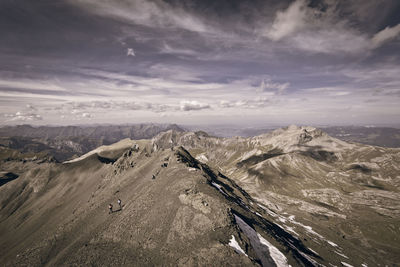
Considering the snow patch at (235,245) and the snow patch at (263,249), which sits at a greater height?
the snow patch at (235,245)

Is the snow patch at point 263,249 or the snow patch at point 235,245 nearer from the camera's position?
the snow patch at point 235,245

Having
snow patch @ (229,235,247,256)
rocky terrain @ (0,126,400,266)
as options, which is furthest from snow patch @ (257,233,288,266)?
snow patch @ (229,235,247,256)

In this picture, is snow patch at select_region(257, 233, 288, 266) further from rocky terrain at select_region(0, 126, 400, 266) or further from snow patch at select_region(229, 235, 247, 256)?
snow patch at select_region(229, 235, 247, 256)

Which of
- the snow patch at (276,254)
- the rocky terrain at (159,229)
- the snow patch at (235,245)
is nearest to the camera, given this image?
the snow patch at (235,245)

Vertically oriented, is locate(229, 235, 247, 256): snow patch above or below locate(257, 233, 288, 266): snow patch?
above

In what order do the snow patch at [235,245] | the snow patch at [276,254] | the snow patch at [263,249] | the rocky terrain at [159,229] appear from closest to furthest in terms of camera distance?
the snow patch at [235,245] < the rocky terrain at [159,229] < the snow patch at [263,249] < the snow patch at [276,254]

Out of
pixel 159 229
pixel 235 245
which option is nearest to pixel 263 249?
pixel 235 245

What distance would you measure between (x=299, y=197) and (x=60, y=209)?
8742 inches

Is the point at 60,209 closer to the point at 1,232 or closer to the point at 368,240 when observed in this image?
the point at 1,232

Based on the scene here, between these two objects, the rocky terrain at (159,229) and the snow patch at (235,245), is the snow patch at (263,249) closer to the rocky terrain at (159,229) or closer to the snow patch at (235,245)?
the rocky terrain at (159,229)

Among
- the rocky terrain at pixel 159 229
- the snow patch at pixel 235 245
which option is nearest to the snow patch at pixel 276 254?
the rocky terrain at pixel 159 229

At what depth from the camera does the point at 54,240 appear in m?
57.1

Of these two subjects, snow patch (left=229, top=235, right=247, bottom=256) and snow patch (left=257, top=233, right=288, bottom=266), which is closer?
snow patch (left=229, top=235, right=247, bottom=256)

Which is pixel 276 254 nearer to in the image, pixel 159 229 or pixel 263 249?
pixel 263 249
